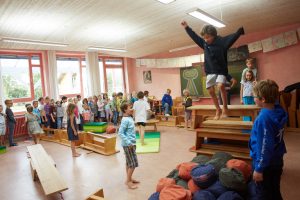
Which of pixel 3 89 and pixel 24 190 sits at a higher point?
pixel 3 89

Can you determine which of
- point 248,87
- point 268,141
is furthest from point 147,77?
point 268,141

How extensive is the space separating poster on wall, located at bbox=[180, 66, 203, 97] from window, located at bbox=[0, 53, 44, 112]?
21.0 ft

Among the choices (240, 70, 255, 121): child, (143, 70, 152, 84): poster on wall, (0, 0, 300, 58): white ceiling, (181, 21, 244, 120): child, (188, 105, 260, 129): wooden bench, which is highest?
(0, 0, 300, 58): white ceiling

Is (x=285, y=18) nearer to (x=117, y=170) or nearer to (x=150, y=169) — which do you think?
(x=150, y=169)

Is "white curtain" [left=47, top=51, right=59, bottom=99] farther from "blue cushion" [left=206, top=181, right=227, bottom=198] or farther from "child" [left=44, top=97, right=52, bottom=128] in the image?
"blue cushion" [left=206, top=181, right=227, bottom=198]

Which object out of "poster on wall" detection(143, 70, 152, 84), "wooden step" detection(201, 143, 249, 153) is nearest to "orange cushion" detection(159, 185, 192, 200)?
"wooden step" detection(201, 143, 249, 153)

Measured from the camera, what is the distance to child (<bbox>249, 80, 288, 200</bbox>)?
1.91m

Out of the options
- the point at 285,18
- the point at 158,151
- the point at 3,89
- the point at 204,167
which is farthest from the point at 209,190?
the point at 3,89

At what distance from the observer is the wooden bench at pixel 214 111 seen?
3699 millimetres

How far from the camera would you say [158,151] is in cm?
567

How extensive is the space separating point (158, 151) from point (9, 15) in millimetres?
4791

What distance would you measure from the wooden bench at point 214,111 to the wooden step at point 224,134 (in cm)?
20

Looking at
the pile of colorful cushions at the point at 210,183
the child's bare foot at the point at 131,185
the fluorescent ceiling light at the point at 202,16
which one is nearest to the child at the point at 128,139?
the child's bare foot at the point at 131,185

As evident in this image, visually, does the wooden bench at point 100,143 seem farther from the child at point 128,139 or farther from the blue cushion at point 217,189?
the blue cushion at point 217,189
